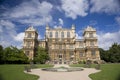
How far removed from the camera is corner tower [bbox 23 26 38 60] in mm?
38062

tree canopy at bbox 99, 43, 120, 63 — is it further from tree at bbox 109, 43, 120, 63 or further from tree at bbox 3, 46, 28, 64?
tree at bbox 3, 46, 28, 64

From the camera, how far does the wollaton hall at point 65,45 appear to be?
38.2m

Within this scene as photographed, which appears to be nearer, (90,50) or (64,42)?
(90,50)

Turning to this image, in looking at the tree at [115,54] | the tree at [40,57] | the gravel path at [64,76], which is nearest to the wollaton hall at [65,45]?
the tree at [40,57]

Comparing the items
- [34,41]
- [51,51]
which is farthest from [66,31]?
[34,41]

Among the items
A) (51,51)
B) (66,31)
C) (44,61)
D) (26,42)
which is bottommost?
(44,61)

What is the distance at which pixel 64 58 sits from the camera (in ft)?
134

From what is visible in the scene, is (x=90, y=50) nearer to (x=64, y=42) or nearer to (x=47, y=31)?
(x=64, y=42)

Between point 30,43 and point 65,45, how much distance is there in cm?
1024

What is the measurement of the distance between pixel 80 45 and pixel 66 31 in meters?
6.90

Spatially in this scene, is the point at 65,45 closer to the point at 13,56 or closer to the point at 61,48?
the point at 61,48

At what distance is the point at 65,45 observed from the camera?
1631 inches

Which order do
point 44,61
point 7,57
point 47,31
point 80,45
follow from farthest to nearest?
point 47,31
point 80,45
point 44,61
point 7,57

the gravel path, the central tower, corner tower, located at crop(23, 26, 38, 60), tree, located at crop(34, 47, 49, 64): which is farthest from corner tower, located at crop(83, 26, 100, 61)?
the gravel path
